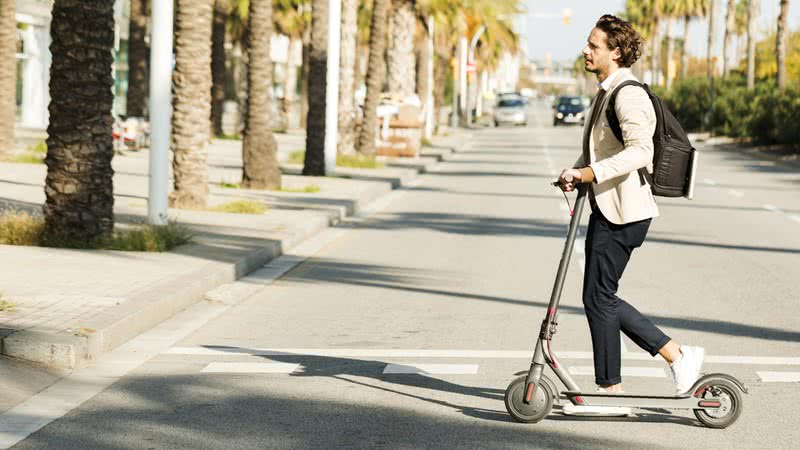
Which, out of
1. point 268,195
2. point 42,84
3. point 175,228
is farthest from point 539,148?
point 175,228

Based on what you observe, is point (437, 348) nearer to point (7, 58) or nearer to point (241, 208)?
point (241, 208)

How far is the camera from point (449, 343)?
1014 cm

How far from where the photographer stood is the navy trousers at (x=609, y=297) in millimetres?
7246

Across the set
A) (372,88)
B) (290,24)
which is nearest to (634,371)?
(372,88)

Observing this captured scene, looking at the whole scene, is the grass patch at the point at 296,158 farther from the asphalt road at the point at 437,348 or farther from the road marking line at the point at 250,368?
the road marking line at the point at 250,368

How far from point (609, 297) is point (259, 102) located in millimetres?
16999

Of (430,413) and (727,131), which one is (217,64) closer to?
(727,131)

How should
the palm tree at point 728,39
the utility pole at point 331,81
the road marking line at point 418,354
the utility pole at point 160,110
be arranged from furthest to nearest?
1. the palm tree at point 728,39
2. the utility pole at point 331,81
3. the utility pole at point 160,110
4. the road marking line at point 418,354

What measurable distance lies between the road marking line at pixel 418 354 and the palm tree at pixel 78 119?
5081mm

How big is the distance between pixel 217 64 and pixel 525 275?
3176 centimetres

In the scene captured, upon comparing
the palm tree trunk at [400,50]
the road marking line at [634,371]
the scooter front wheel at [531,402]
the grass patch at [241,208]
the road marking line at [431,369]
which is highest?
the palm tree trunk at [400,50]

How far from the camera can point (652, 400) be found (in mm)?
7305

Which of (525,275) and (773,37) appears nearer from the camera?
(525,275)

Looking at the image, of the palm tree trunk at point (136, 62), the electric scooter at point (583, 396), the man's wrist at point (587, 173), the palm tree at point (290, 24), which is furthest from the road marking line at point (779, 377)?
the palm tree at point (290, 24)
